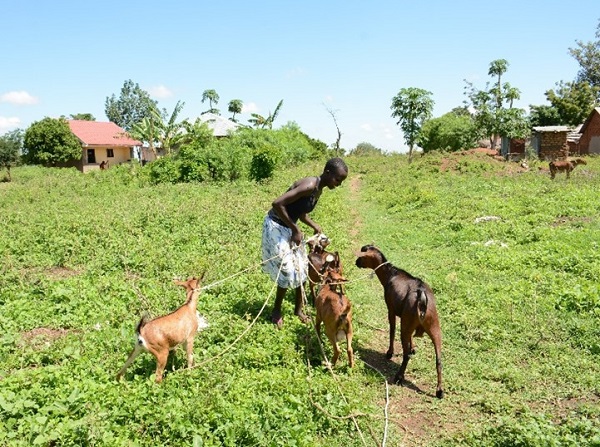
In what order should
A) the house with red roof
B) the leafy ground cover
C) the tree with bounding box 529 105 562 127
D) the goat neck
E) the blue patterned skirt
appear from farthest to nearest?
the house with red roof, the tree with bounding box 529 105 562 127, the blue patterned skirt, the goat neck, the leafy ground cover

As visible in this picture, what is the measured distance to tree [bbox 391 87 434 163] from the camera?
32344mm

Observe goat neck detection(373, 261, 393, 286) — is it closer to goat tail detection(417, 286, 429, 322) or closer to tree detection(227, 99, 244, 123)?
goat tail detection(417, 286, 429, 322)

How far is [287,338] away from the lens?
6152 mm

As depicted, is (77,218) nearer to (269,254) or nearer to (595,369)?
(269,254)

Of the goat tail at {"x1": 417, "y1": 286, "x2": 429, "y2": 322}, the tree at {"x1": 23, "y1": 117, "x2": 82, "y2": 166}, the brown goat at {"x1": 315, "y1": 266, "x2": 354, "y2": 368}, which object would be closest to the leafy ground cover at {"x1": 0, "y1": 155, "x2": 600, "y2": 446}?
the brown goat at {"x1": 315, "y1": 266, "x2": 354, "y2": 368}

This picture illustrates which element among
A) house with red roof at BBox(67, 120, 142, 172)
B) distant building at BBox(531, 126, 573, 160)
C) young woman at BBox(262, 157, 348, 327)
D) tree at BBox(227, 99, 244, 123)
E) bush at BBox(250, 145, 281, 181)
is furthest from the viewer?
tree at BBox(227, 99, 244, 123)

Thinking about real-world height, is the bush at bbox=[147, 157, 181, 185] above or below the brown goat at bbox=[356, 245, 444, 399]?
above

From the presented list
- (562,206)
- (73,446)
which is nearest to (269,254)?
(73,446)

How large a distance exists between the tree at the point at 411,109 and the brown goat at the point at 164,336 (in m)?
28.3

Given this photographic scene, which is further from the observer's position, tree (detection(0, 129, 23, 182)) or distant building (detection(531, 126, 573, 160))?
tree (detection(0, 129, 23, 182))

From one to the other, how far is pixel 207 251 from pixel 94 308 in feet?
11.8

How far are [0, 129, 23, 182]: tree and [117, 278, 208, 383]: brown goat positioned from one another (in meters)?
41.2

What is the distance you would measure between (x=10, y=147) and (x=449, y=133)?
34936 mm

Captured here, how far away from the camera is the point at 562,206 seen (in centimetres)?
1370
